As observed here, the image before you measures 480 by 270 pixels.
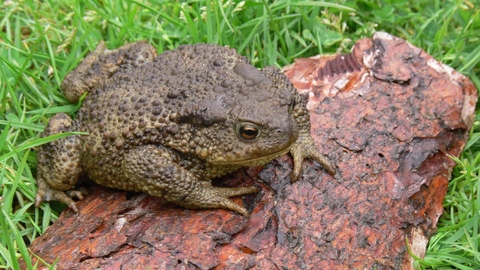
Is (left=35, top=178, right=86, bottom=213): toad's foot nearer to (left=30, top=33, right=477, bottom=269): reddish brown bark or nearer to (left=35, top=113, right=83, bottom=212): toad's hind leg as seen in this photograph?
(left=35, top=113, right=83, bottom=212): toad's hind leg

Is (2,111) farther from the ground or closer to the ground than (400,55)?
farther from the ground

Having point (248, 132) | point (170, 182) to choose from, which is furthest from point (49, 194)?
point (248, 132)

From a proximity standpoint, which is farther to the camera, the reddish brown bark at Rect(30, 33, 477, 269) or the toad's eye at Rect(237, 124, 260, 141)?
the toad's eye at Rect(237, 124, 260, 141)

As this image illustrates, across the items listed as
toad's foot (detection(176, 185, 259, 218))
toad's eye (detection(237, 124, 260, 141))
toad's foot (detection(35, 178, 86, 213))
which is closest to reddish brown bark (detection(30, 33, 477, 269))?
toad's foot (detection(176, 185, 259, 218))

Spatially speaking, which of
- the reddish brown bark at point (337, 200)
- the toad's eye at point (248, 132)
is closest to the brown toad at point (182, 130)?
the toad's eye at point (248, 132)

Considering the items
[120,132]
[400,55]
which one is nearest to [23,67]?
[120,132]

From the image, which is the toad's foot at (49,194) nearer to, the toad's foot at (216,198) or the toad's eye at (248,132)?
the toad's foot at (216,198)

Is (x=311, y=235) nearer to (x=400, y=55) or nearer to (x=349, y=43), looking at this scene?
(x=400, y=55)
